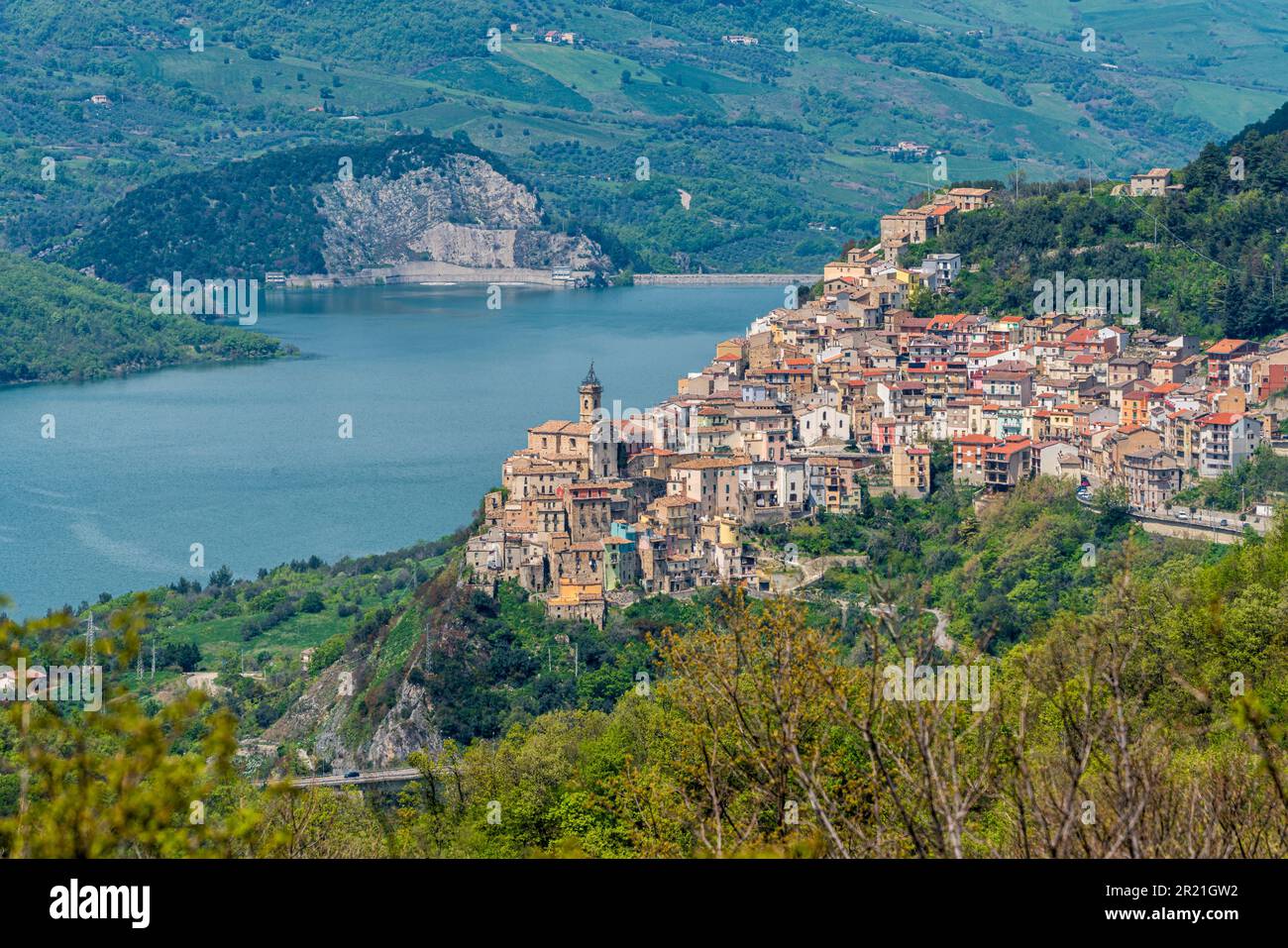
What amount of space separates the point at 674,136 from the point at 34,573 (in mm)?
57330

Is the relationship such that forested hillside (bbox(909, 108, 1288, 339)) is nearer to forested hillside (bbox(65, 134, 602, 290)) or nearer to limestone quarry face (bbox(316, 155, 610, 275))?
forested hillside (bbox(65, 134, 602, 290))

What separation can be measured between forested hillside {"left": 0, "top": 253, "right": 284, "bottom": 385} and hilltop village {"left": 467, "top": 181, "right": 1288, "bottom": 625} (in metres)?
25.3

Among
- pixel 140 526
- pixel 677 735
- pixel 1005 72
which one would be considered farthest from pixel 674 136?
pixel 677 735

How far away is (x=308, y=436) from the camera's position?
36.5 m

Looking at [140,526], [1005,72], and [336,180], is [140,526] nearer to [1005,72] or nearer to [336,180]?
[336,180]

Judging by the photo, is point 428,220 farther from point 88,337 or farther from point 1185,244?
point 1185,244

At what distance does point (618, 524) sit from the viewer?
19984mm

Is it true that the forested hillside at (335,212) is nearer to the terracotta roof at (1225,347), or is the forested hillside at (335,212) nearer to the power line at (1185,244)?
the power line at (1185,244)

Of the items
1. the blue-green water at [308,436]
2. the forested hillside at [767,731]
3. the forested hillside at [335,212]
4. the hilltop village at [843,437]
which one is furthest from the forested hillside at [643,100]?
the forested hillside at [767,731]

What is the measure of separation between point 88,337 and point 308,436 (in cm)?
1548

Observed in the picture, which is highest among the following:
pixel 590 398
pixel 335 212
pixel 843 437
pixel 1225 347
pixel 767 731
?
pixel 335 212

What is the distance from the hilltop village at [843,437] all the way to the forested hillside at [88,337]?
2530cm

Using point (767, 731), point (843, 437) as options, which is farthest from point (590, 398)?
point (767, 731)

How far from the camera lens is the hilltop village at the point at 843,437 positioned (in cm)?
1975
